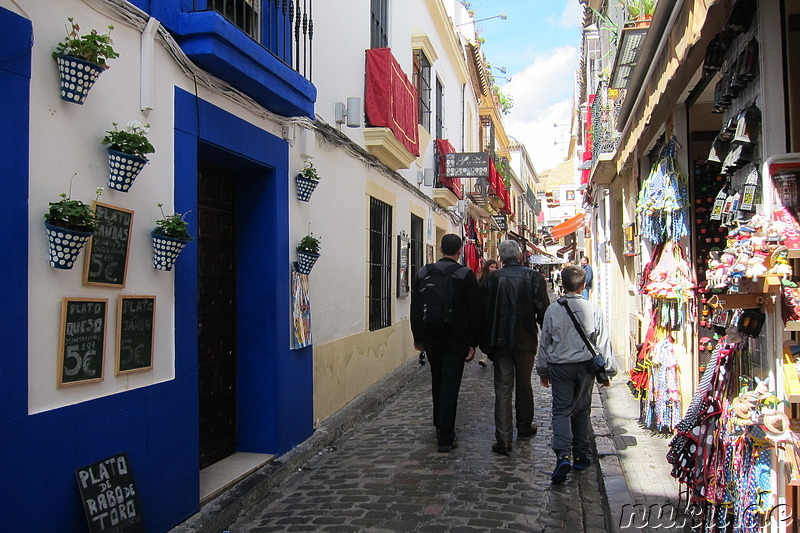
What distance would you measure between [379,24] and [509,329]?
5642 mm

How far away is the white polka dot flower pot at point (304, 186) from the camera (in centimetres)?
575

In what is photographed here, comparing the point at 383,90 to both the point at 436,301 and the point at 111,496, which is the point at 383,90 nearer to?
the point at 436,301

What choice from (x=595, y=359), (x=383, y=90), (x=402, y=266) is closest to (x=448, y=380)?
(x=595, y=359)

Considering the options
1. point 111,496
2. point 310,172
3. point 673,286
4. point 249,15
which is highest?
point 249,15

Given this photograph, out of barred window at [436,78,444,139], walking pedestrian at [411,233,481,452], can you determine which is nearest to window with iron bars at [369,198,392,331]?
walking pedestrian at [411,233,481,452]

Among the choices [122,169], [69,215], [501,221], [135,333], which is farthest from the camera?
[501,221]

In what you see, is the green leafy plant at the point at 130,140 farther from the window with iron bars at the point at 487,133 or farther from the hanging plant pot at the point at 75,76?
the window with iron bars at the point at 487,133

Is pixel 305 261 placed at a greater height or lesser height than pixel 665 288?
greater

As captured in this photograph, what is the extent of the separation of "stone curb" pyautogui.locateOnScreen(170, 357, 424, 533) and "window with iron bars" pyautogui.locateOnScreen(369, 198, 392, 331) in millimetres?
1146

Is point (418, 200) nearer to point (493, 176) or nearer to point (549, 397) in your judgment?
point (549, 397)

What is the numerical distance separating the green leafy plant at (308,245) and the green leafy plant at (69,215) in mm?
2810

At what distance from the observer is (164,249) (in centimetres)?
363

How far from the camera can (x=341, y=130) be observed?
715 centimetres

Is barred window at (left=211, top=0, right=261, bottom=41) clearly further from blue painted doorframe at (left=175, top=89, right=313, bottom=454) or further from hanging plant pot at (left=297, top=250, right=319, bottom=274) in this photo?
hanging plant pot at (left=297, top=250, right=319, bottom=274)
